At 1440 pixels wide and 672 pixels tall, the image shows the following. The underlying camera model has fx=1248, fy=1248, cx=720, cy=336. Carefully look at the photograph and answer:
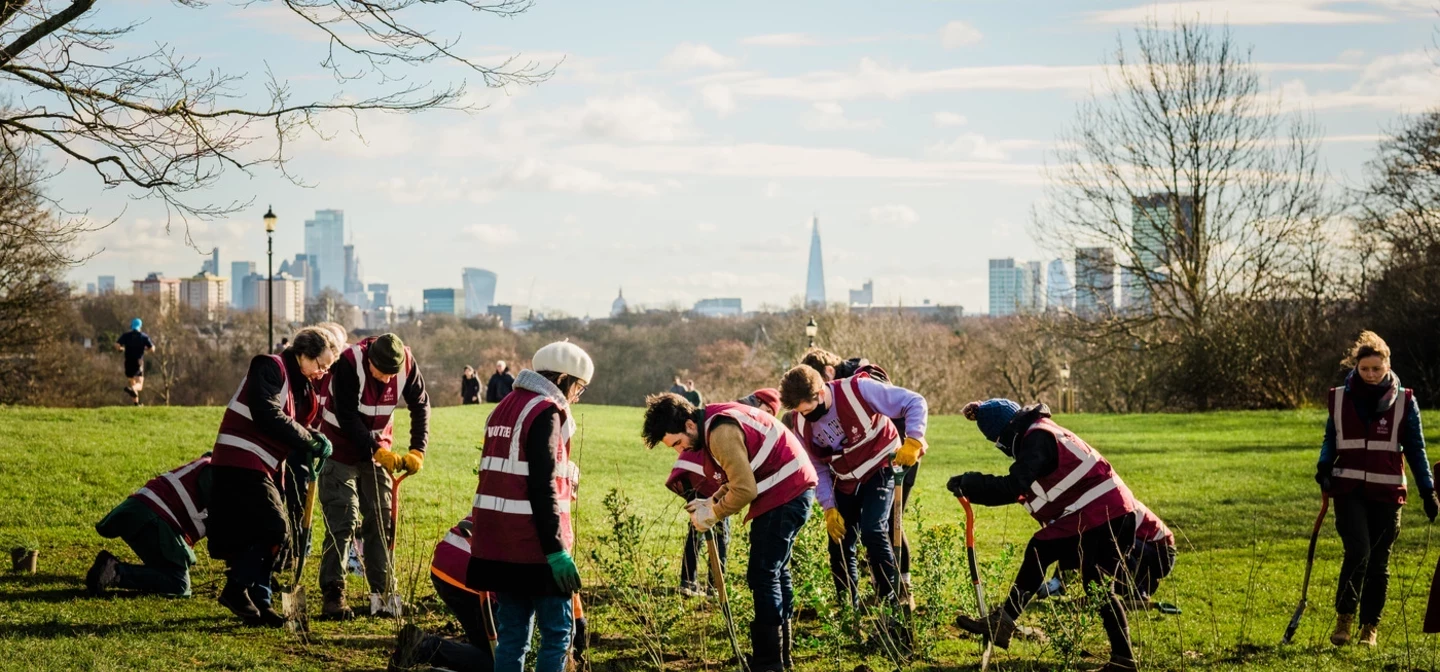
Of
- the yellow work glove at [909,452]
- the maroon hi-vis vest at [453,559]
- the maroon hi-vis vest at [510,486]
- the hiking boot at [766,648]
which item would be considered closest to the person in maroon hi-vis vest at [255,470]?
the maroon hi-vis vest at [453,559]

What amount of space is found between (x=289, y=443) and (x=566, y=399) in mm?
2908

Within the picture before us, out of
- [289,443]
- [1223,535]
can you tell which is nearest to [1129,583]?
[289,443]

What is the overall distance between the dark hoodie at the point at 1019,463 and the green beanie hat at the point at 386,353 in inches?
143

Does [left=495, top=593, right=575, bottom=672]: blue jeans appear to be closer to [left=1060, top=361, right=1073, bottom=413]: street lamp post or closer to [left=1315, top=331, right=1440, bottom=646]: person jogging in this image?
[left=1315, top=331, right=1440, bottom=646]: person jogging

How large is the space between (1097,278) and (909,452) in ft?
116

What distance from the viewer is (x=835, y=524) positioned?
780cm

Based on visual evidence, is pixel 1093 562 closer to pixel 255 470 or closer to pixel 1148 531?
pixel 1148 531

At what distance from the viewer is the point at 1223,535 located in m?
14.0

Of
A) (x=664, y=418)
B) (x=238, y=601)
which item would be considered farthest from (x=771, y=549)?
(x=238, y=601)

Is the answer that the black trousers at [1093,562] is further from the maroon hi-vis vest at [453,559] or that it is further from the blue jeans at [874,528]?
the maroon hi-vis vest at [453,559]

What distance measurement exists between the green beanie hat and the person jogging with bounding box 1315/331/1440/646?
597 centimetres

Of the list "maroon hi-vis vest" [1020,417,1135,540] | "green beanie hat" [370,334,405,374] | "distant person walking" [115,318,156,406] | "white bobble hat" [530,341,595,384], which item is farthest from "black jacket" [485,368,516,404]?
"white bobble hat" [530,341,595,384]

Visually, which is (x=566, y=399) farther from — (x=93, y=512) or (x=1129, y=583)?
(x=93, y=512)

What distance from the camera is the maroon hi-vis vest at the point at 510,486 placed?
5.50m
